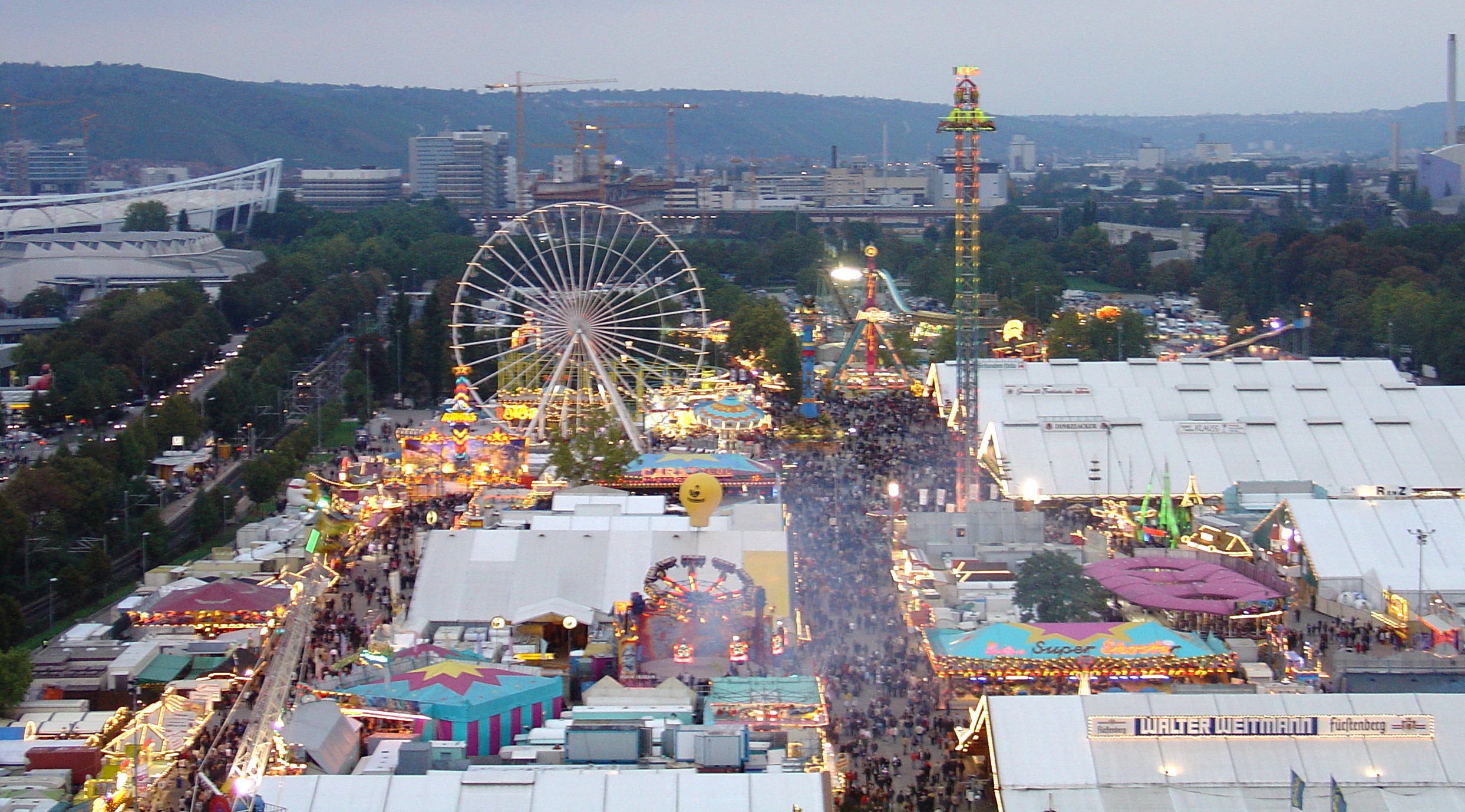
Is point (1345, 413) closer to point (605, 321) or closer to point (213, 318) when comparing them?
point (605, 321)

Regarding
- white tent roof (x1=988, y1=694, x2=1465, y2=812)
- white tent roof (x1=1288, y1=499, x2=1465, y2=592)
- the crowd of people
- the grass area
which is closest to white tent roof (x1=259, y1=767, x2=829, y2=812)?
white tent roof (x1=988, y1=694, x2=1465, y2=812)

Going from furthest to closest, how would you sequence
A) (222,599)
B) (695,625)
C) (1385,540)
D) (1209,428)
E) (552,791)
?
(1209,428) < (1385,540) < (222,599) < (695,625) < (552,791)

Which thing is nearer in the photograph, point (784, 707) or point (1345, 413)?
point (784, 707)

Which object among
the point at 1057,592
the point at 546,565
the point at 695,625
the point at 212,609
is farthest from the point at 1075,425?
the point at 212,609

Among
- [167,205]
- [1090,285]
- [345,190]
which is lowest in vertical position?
[1090,285]

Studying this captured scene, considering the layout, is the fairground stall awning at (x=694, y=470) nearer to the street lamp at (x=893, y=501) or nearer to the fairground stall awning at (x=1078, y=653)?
the street lamp at (x=893, y=501)

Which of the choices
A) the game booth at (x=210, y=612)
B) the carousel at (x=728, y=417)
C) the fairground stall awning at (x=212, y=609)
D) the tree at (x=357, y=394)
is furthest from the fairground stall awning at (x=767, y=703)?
the tree at (x=357, y=394)

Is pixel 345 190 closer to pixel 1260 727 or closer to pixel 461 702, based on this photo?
pixel 461 702

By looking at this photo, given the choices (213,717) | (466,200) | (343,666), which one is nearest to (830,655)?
(343,666)
